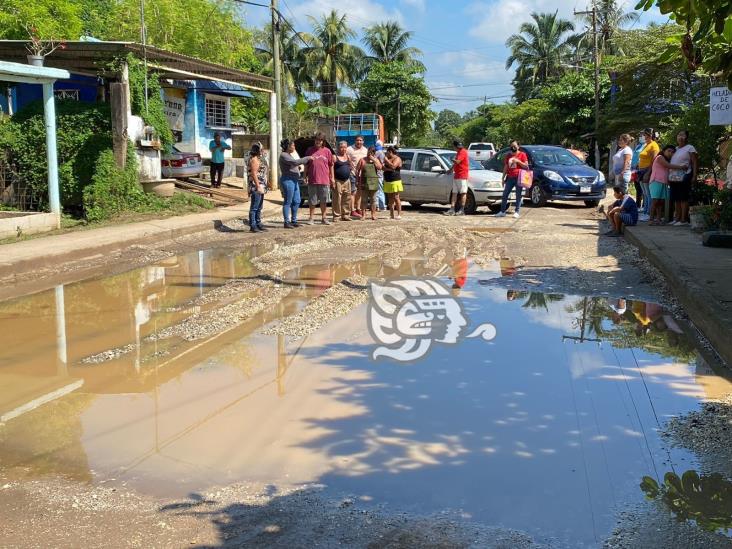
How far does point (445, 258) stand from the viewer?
35.7 feet

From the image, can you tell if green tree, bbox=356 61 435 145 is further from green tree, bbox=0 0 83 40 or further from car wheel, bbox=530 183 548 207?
car wheel, bbox=530 183 548 207

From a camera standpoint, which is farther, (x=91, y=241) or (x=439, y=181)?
(x=439, y=181)

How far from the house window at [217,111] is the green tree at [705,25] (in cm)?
2710

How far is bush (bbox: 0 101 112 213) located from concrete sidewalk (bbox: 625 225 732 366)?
34.9ft

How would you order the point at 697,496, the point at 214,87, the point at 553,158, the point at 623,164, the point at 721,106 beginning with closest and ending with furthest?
the point at 697,496, the point at 721,106, the point at 623,164, the point at 553,158, the point at 214,87

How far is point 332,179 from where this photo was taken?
15.4m

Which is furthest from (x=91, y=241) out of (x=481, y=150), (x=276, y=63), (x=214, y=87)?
(x=481, y=150)

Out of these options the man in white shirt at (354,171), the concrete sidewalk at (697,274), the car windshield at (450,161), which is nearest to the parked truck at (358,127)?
the car windshield at (450,161)

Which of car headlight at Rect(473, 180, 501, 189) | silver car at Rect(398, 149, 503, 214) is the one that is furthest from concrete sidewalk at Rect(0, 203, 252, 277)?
car headlight at Rect(473, 180, 501, 189)

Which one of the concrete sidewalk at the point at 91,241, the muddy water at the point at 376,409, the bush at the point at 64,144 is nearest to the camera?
the muddy water at the point at 376,409

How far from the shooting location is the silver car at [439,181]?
672 inches

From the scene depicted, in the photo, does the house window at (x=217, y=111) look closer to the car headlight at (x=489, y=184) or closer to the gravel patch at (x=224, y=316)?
the car headlight at (x=489, y=184)

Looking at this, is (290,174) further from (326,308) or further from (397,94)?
(397,94)

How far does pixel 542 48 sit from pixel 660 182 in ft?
169
